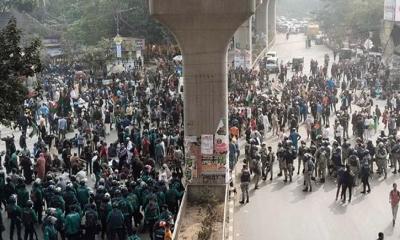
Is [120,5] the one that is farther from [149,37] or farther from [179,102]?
[179,102]

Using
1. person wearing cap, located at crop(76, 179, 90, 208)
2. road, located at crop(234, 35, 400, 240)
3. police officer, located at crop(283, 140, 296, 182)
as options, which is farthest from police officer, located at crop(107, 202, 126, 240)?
police officer, located at crop(283, 140, 296, 182)

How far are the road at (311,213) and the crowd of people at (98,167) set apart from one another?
2264 millimetres

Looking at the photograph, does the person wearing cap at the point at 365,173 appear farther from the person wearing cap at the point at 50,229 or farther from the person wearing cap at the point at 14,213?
the person wearing cap at the point at 14,213

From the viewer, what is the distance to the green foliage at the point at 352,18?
5754 cm

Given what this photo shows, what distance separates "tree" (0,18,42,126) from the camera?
16.0 meters

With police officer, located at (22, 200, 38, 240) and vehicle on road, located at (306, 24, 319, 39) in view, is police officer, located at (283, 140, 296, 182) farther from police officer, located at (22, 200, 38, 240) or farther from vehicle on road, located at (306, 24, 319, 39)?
vehicle on road, located at (306, 24, 319, 39)

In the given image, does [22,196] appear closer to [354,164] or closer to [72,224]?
[72,224]

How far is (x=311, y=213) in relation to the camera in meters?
17.5

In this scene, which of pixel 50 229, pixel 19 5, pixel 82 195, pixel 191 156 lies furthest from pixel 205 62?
pixel 19 5

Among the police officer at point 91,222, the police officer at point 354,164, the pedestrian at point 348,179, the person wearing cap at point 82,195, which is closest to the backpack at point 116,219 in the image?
the police officer at point 91,222

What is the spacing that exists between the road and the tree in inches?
255

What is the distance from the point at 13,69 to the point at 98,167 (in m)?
4.88

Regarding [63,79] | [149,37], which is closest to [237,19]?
[63,79]

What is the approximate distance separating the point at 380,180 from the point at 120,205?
9.18 meters
